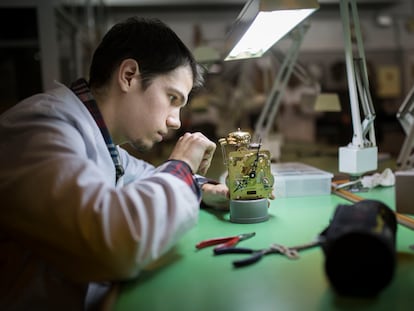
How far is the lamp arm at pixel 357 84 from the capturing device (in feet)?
3.78

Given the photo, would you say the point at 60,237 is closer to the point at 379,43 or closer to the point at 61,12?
the point at 61,12

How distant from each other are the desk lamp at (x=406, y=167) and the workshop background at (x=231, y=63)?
17 centimetres

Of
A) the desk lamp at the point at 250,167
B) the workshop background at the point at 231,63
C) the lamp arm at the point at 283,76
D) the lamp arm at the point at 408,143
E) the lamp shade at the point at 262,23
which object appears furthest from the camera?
the workshop background at the point at 231,63

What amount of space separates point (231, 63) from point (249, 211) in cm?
184

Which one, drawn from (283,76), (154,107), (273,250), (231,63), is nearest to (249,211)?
(273,250)

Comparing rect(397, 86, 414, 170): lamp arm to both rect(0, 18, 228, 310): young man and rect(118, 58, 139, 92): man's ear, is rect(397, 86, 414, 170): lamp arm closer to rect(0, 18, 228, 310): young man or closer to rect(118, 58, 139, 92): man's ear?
rect(0, 18, 228, 310): young man

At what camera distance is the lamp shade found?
84cm

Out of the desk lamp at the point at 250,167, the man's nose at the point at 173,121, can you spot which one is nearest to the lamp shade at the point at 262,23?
the desk lamp at the point at 250,167

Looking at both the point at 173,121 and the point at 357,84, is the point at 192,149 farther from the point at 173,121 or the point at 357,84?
the point at 357,84

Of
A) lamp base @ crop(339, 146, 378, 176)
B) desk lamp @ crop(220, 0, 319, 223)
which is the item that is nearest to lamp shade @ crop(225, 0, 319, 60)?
desk lamp @ crop(220, 0, 319, 223)

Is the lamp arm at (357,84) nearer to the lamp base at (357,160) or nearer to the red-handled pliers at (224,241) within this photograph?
the lamp base at (357,160)

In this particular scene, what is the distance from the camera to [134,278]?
0.65 meters

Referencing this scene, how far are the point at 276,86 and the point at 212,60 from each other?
1.06ft

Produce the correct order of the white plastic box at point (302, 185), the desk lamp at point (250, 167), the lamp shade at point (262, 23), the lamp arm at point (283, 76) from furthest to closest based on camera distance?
the lamp arm at point (283, 76)
the white plastic box at point (302, 185)
the desk lamp at point (250, 167)
the lamp shade at point (262, 23)
